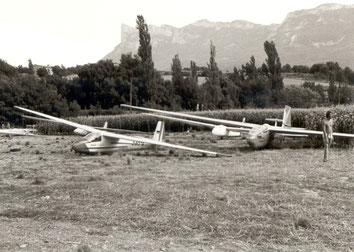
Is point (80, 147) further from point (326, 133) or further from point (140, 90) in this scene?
point (140, 90)

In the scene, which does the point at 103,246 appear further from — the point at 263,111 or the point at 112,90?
the point at 112,90

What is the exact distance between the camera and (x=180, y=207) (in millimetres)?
8195

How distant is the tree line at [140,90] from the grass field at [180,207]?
41.9 metres

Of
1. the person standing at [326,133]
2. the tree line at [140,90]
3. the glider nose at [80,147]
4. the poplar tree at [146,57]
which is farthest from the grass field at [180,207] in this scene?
the tree line at [140,90]

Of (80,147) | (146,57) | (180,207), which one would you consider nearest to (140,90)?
(146,57)

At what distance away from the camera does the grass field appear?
239 inches

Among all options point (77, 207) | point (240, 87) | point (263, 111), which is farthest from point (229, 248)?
point (240, 87)

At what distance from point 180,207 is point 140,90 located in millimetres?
58558

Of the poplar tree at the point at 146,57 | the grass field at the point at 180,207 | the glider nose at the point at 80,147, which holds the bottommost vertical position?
the glider nose at the point at 80,147

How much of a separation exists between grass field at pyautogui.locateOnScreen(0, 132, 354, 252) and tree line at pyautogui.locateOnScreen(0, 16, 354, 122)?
41.9 meters

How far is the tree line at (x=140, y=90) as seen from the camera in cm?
6006

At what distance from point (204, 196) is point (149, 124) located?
3443 cm

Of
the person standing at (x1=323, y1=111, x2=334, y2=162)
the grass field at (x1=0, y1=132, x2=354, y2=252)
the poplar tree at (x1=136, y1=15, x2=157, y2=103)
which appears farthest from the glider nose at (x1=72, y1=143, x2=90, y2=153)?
the poplar tree at (x1=136, y1=15, x2=157, y2=103)

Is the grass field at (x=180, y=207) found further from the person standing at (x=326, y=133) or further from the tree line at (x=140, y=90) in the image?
the tree line at (x=140, y=90)
